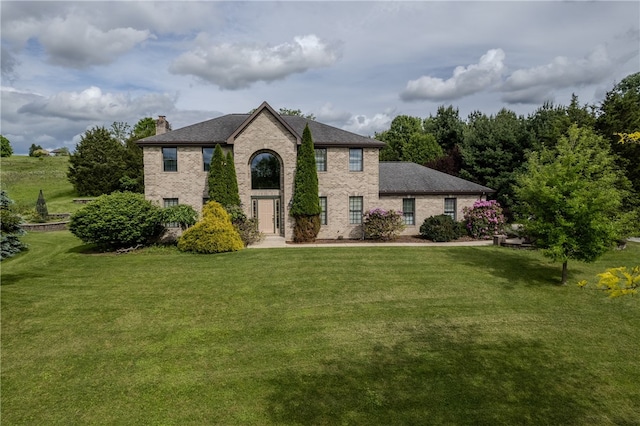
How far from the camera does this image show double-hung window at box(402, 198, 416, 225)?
25562mm

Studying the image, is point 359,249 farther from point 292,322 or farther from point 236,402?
point 236,402

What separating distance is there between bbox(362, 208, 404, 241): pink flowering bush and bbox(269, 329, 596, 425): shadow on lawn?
13770 mm

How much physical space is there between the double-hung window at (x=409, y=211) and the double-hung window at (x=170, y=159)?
15.3 metres

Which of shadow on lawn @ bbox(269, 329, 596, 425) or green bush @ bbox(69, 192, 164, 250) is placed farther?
green bush @ bbox(69, 192, 164, 250)

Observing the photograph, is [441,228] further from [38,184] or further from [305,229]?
[38,184]

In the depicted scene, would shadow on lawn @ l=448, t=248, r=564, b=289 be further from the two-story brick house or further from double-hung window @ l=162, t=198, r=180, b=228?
double-hung window @ l=162, t=198, r=180, b=228

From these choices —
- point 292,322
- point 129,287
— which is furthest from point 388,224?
point 129,287

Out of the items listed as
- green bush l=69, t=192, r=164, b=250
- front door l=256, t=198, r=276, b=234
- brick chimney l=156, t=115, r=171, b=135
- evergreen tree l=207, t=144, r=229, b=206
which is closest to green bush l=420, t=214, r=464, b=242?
front door l=256, t=198, r=276, b=234

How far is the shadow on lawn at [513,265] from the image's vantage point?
15836 millimetres

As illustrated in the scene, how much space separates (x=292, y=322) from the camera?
38.1ft

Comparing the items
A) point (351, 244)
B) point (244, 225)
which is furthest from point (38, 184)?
point (351, 244)

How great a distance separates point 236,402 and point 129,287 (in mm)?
9074

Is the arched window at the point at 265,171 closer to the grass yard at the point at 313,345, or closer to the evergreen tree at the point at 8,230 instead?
the grass yard at the point at 313,345

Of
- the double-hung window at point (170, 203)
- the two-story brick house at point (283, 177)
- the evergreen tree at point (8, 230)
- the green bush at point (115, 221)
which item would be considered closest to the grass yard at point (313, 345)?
the evergreen tree at point (8, 230)
